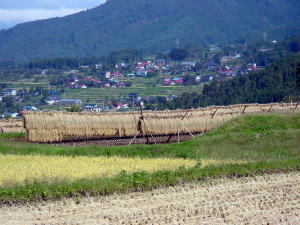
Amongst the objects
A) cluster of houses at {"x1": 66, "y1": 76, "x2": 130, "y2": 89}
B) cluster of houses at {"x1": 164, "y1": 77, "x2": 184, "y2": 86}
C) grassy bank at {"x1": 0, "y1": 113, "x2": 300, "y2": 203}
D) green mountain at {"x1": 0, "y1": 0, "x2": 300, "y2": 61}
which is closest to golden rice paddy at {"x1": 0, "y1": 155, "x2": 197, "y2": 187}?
grassy bank at {"x1": 0, "y1": 113, "x2": 300, "y2": 203}

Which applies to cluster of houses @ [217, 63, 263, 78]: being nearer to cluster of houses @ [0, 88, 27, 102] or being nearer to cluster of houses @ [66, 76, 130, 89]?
cluster of houses @ [66, 76, 130, 89]

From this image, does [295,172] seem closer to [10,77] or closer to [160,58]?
[10,77]

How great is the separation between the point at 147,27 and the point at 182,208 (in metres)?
151

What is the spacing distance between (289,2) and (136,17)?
4958 cm

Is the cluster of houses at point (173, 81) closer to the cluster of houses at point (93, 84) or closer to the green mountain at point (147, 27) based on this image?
the cluster of houses at point (93, 84)

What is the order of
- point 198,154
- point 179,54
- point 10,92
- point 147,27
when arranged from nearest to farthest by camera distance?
point 198,154
point 10,92
point 179,54
point 147,27

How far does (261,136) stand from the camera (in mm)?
24484

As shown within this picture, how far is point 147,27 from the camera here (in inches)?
6422

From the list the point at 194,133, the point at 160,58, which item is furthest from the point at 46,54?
the point at 194,133

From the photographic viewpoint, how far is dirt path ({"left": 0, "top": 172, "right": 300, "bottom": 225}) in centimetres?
1302

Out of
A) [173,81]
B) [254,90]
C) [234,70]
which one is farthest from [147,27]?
[254,90]

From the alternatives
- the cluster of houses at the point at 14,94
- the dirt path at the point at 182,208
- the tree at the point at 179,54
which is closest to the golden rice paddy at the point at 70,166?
the dirt path at the point at 182,208

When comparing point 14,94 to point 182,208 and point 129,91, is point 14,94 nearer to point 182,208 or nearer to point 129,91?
point 129,91

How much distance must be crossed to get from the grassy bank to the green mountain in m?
111
